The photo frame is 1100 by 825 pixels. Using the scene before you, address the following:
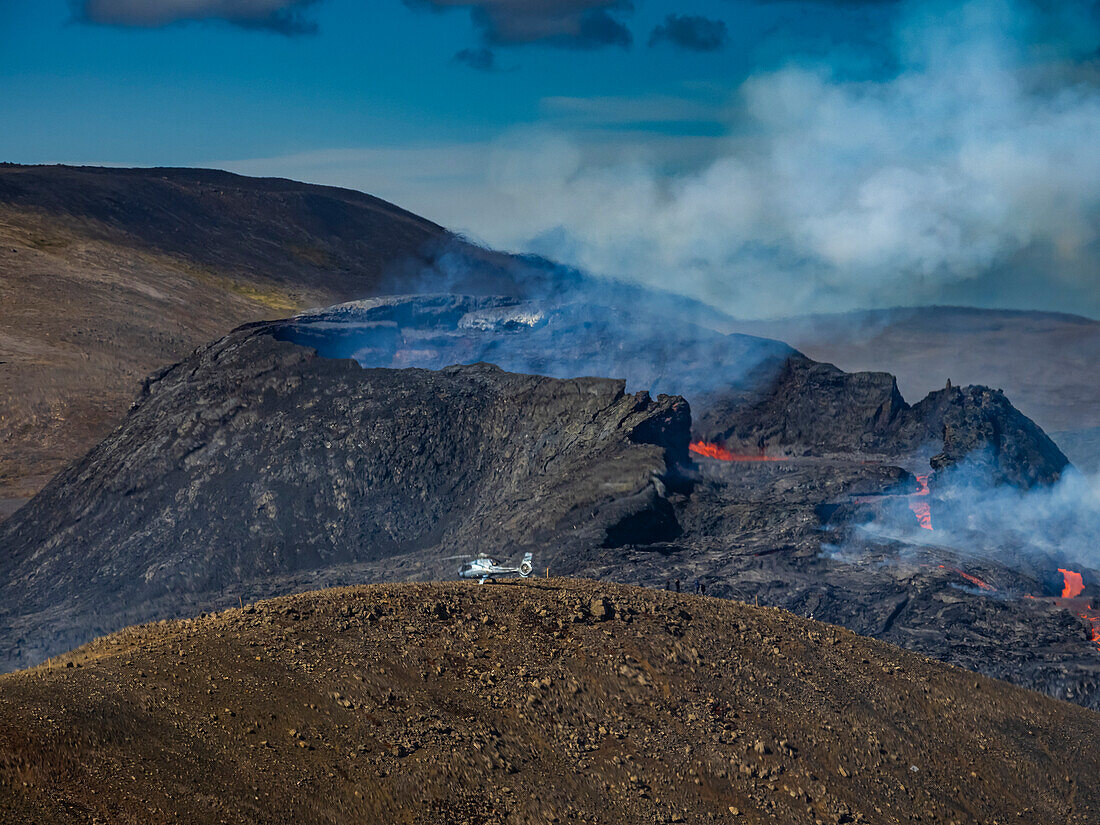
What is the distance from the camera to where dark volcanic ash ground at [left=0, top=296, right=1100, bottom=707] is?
47750mm

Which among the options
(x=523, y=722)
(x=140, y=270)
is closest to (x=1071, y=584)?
(x=523, y=722)

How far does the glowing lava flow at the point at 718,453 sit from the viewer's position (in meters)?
77.5

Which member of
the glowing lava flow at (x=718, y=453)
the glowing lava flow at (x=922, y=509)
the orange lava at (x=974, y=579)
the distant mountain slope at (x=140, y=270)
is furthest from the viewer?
the distant mountain slope at (x=140, y=270)

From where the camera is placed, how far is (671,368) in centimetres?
8662

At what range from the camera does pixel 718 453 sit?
257ft

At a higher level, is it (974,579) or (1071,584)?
(974,579)

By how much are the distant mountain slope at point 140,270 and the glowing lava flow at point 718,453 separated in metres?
41.6

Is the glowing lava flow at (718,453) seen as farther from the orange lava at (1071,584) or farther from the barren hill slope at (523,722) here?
the barren hill slope at (523,722)

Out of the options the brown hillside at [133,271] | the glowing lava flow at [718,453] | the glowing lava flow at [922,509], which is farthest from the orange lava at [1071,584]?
the brown hillside at [133,271]

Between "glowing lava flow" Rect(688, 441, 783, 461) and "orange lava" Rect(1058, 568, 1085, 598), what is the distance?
25339 mm

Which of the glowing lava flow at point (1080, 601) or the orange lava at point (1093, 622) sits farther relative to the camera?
the glowing lava flow at point (1080, 601)

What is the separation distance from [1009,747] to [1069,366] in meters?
113

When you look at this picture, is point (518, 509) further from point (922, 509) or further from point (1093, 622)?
point (1093, 622)

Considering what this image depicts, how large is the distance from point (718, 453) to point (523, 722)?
55.1m
